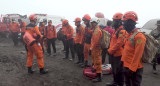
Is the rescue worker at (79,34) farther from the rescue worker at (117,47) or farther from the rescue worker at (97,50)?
the rescue worker at (117,47)

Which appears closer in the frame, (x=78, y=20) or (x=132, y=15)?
(x=132, y=15)

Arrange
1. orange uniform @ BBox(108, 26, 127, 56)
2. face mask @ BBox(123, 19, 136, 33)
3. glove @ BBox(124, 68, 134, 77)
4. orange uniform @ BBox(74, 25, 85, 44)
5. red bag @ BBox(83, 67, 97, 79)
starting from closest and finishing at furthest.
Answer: glove @ BBox(124, 68, 134, 77), face mask @ BBox(123, 19, 136, 33), orange uniform @ BBox(108, 26, 127, 56), red bag @ BBox(83, 67, 97, 79), orange uniform @ BBox(74, 25, 85, 44)

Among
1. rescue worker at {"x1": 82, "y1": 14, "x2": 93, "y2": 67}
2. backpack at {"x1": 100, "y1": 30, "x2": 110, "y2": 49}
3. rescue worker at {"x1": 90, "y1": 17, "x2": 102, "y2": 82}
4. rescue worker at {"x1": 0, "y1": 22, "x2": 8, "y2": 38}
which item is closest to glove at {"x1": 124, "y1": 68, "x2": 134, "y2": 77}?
backpack at {"x1": 100, "y1": 30, "x2": 110, "y2": 49}

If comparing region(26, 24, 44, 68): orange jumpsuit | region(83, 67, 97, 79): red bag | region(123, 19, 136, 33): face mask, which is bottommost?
region(83, 67, 97, 79): red bag

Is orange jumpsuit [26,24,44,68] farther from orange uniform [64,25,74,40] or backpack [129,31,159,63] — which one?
backpack [129,31,159,63]

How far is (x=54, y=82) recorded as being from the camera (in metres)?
4.64

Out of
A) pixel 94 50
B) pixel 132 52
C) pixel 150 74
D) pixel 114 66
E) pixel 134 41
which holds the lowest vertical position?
pixel 150 74

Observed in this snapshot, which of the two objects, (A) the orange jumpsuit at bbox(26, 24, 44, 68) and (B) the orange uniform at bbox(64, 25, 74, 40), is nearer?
(A) the orange jumpsuit at bbox(26, 24, 44, 68)

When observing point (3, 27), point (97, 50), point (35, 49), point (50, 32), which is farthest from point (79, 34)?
point (3, 27)

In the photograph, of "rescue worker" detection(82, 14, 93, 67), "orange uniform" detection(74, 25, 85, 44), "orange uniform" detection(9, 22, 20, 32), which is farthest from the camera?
"orange uniform" detection(9, 22, 20, 32)

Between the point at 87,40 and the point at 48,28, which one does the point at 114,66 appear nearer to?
the point at 87,40

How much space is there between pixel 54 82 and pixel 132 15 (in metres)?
3.07

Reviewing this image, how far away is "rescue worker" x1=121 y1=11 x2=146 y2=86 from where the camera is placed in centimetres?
270

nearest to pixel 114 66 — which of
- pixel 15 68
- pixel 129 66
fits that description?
pixel 129 66
